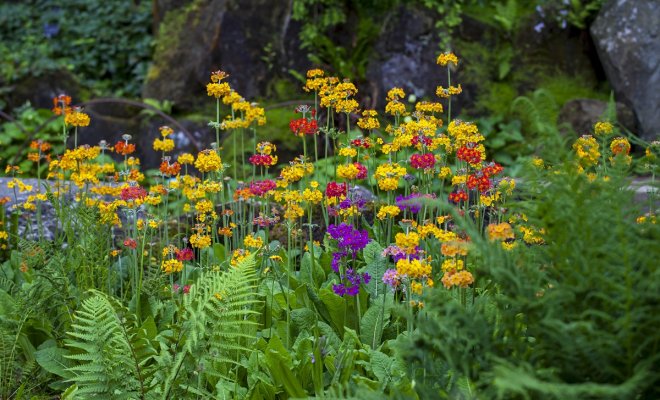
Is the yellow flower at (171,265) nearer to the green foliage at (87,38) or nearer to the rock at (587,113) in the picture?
the rock at (587,113)

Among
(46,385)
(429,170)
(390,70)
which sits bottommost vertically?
(46,385)

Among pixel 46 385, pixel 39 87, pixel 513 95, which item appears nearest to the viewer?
pixel 46 385

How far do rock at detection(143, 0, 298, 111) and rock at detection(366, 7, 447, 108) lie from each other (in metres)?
1.09

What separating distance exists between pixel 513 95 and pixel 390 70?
43.9 inches

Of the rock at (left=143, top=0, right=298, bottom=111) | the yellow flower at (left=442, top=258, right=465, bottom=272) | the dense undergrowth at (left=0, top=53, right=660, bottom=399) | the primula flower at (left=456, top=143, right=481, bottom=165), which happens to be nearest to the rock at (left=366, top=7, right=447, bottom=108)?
the rock at (left=143, top=0, right=298, bottom=111)

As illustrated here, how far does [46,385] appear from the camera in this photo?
329cm

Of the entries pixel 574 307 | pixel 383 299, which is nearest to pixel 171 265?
pixel 383 299

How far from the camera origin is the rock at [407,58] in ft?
Result: 23.6

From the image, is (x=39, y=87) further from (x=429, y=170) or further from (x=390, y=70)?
(x=429, y=170)

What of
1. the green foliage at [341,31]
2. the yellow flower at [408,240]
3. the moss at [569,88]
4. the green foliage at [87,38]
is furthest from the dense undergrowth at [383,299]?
the green foliage at [87,38]

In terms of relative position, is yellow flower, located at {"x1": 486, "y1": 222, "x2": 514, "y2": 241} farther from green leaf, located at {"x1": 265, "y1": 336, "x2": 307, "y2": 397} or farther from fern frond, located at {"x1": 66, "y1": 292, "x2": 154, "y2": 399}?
fern frond, located at {"x1": 66, "y1": 292, "x2": 154, "y2": 399}

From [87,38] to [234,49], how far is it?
134 inches

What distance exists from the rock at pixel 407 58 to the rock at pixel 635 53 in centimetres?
144

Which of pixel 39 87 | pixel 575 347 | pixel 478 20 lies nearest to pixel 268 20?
pixel 478 20
